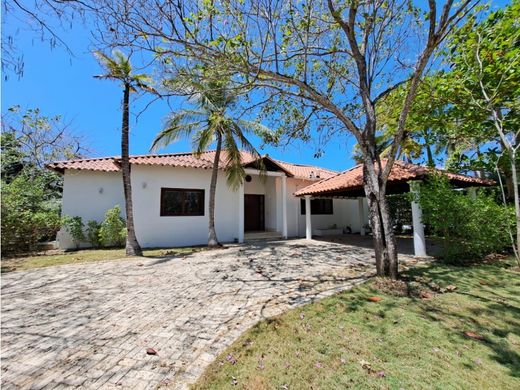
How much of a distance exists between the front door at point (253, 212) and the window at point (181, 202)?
4.97 meters

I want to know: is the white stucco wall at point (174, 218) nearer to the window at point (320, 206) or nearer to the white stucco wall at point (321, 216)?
the white stucco wall at point (321, 216)

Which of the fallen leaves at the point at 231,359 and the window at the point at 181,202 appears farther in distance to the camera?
the window at the point at 181,202

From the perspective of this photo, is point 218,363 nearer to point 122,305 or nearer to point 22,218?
point 122,305

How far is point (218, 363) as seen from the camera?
3.17 m

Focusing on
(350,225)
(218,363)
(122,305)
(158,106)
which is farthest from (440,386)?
(350,225)

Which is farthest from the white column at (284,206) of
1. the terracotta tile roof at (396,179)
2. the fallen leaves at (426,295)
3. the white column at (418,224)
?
the fallen leaves at (426,295)

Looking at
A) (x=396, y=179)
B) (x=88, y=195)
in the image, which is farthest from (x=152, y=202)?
(x=396, y=179)

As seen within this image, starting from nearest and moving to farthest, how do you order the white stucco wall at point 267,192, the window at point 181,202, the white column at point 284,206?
1. the window at point 181,202
2. the white column at point 284,206
3. the white stucco wall at point 267,192

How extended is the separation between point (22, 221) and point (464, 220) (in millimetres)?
18150

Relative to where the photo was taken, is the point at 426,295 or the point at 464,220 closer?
the point at 426,295

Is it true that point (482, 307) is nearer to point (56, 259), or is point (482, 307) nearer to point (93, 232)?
point (56, 259)

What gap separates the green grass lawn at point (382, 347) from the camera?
2826 mm

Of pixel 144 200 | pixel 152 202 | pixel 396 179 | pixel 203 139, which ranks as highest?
pixel 203 139

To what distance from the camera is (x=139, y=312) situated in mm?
4840
